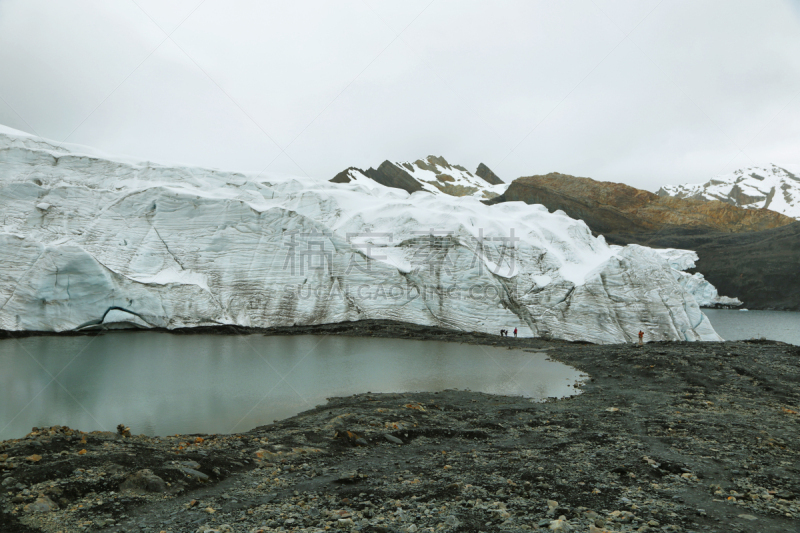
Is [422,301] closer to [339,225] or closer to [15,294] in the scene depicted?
[339,225]

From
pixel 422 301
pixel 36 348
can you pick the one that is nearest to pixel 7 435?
pixel 36 348

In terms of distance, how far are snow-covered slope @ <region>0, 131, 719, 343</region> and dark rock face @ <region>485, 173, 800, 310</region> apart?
44.0m

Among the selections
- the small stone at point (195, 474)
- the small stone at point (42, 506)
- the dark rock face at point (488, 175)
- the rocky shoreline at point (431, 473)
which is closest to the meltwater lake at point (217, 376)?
the rocky shoreline at point (431, 473)

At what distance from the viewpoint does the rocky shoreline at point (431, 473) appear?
3.69m

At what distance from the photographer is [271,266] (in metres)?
27.2

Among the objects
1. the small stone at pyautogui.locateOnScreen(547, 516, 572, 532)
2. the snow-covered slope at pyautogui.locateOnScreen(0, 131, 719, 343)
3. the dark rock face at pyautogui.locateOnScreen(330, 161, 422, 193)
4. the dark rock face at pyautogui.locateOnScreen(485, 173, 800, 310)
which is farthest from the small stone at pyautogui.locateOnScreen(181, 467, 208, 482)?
the dark rock face at pyautogui.locateOnScreen(330, 161, 422, 193)

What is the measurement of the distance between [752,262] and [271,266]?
66.2 meters

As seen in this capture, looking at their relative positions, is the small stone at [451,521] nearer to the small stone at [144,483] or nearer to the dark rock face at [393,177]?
the small stone at [144,483]

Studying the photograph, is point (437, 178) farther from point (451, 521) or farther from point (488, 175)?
point (451, 521)

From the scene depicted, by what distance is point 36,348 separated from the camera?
17766 mm

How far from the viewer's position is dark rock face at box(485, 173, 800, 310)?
2325 inches

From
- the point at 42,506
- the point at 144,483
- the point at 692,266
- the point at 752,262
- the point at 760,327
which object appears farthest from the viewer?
the point at 692,266

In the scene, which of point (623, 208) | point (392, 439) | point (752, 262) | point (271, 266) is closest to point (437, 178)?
point (623, 208)

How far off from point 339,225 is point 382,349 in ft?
44.8
